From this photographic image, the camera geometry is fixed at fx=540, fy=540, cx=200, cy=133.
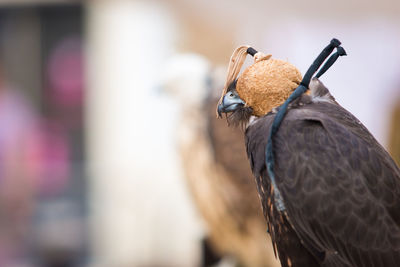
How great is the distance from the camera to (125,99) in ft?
10.5

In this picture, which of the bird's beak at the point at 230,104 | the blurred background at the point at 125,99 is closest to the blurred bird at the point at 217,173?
the blurred background at the point at 125,99

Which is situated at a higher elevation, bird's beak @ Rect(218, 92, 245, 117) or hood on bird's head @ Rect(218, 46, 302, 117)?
hood on bird's head @ Rect(218, 46, 302, 117)

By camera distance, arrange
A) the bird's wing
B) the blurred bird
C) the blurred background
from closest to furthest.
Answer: the bird's wing, the blurred bird, the blurred background

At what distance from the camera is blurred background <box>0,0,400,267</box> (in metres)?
1.89

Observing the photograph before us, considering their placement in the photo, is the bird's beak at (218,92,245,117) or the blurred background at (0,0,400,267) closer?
the bird's beak at (218,92,245,117)

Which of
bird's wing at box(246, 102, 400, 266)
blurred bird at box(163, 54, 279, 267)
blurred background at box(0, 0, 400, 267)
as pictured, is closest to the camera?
bird's wing at box(246, 102, 400, 266)

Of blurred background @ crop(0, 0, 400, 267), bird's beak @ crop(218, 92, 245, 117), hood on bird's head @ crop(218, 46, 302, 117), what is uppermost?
hood on bird's head @ crop(218, 46, 302, 117)

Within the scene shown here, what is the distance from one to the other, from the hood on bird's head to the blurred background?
2.54 ft

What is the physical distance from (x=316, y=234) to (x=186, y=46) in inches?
74.8

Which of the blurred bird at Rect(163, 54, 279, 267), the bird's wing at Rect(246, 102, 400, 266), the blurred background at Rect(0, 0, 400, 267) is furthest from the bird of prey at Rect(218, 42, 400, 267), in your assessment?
the blurred bird at Rect(163, 54, 279, 267)

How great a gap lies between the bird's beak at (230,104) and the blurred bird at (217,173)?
1.03 m

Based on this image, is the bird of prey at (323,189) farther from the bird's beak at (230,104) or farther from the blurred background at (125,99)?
the blurred background at (125,99)

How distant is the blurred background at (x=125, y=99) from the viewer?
1.89 metres

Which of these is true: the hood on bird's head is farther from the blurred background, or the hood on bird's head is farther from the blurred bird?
the blurred bird
